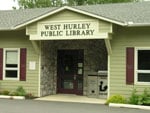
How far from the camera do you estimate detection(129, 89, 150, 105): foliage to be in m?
15.8

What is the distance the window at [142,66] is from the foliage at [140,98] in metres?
0.91

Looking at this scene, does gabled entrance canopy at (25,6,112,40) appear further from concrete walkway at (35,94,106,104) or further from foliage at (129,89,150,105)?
concrete walkway at (35,94,106,104)

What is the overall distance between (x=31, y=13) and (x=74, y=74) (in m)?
4.55

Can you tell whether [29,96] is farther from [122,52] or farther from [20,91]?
[122,52]

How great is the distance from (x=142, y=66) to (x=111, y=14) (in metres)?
3.33

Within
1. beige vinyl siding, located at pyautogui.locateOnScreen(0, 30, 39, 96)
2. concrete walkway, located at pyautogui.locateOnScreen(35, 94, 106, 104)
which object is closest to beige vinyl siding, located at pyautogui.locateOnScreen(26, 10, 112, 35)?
beige vinyl siding, located at pyautogui.locateOnScreen(0, 30, 39, 96)

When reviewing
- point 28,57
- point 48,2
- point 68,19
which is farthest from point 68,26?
point 48,2

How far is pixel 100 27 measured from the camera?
55.4ft

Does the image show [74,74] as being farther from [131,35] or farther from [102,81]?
[131,35]

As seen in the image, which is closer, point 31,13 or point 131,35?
point 131,35

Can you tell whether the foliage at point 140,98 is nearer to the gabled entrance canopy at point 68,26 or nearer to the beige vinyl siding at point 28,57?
the gabled entrance canopy at point 68,26

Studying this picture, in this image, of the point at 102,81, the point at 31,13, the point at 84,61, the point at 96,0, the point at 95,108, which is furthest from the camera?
the point at 96,0

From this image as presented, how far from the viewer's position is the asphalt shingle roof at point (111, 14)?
687 inches

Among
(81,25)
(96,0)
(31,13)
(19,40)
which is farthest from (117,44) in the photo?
(96,0)
